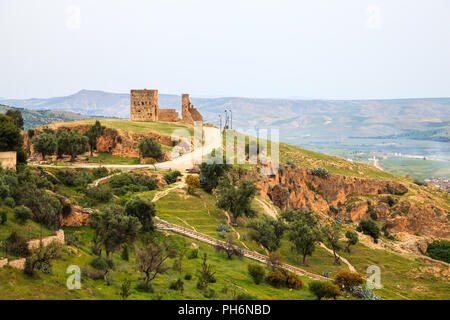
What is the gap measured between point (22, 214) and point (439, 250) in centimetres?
5146

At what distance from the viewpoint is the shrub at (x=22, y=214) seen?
26.8m

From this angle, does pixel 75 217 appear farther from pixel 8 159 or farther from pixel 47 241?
pixel 8 159

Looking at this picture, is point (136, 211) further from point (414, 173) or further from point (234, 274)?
point (414, 173)

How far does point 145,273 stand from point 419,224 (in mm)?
54986

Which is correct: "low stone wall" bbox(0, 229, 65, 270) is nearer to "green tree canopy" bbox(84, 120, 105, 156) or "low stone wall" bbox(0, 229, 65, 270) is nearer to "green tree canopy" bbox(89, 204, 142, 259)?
"green tree canopy" bbox(89, 204, 142, 259)

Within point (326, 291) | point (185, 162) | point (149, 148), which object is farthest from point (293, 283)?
point (149, 148)

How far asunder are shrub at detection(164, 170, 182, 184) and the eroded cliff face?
13.4 metres

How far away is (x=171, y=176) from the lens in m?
52.8

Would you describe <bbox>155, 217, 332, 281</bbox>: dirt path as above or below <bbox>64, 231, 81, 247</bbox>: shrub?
below

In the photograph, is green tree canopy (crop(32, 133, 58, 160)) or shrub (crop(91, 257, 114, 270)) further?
green tree canopy (crop(32, 133, 58, 160))

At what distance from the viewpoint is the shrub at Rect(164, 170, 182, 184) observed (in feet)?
171

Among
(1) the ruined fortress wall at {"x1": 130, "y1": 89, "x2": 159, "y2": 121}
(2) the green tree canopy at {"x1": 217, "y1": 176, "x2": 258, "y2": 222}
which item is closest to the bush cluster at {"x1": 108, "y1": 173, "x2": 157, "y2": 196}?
(2) the green tree canopy at {"x1": 217, "y1": 176, "x2": 258, "y2": 222}

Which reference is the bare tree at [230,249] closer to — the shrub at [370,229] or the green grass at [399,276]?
the green grass at [399,276]

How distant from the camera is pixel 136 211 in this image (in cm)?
3506
